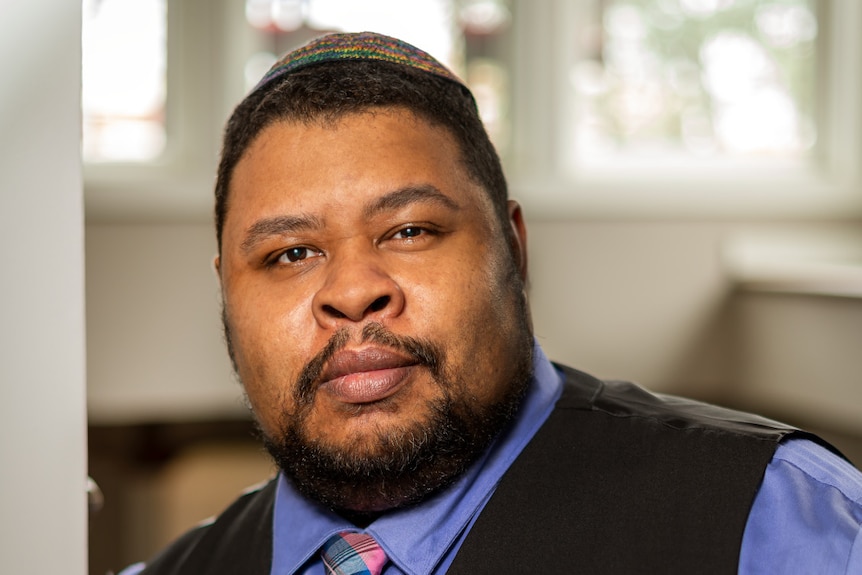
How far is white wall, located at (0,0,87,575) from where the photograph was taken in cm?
59

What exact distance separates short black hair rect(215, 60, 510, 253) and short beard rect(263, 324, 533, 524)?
0.77 feet

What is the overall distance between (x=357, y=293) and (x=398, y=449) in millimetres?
159

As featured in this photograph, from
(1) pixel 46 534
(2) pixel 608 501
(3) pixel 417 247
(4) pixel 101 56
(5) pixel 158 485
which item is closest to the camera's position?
(1) pixel 46 534

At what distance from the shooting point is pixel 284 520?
108 cm

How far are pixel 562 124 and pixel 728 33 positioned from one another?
0.70 metres

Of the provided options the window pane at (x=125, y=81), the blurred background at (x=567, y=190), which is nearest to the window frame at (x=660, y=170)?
the blurred background at (x=567, y=190)

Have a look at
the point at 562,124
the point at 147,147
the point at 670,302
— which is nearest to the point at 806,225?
the point at 670,302

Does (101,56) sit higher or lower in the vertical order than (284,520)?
higher

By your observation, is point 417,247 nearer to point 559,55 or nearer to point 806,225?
point 559,55

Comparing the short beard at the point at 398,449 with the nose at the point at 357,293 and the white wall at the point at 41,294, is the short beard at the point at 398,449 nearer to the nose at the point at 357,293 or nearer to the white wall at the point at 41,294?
the nose at the point at 357,293

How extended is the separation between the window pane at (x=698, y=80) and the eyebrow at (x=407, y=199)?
7.51ft

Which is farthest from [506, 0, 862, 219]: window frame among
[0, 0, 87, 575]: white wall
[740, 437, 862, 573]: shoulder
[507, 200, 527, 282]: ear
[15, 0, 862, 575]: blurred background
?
[0, 0, 87, 575]: white wall

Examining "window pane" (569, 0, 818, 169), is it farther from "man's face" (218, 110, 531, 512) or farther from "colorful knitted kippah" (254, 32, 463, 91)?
"man's face" (218, 110, 531, 512)

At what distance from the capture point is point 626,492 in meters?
0.89
